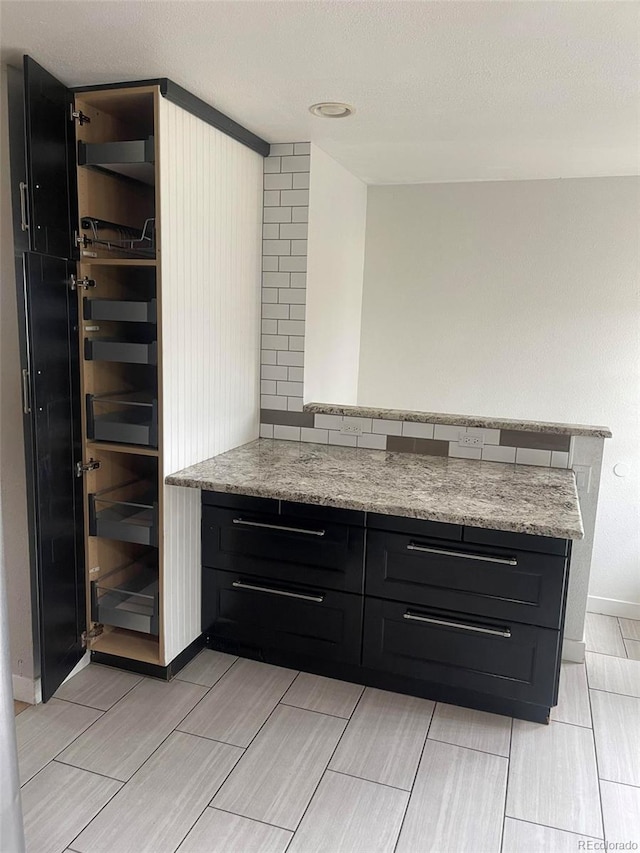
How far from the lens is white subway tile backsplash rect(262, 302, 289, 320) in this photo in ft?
10.0

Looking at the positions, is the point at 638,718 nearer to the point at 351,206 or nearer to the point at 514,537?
the point at 514,537

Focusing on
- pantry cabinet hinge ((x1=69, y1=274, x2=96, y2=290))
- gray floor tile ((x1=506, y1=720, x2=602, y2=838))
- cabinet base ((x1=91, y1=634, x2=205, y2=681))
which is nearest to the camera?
gray floor tile ((x1=506, y1=720, x2=602, y2=838))

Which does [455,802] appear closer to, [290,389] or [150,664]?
[150,664]

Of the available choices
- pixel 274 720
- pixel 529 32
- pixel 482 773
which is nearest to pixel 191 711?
pixel 274 720

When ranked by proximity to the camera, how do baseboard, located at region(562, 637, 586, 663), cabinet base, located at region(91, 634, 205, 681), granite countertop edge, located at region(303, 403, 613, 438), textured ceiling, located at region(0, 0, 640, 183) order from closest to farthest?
textured ceiling, located at region(0, 0, 640, 183), cabinet base, located at region(91, 634, 205, 681), granite countertop edge, located at region(303, 403, 613, 438), baseboard, located at region(562, 637, 586, 663)

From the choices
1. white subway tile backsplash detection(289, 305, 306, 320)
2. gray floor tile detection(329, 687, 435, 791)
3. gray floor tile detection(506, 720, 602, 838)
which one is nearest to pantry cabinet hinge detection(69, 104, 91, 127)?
white subway tile backsplash detection(289, 305, 306, 320)

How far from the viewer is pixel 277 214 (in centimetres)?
298

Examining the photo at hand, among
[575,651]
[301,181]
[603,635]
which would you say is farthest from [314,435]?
[603,635]

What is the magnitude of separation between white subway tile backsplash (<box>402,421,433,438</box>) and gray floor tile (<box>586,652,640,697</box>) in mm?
1219

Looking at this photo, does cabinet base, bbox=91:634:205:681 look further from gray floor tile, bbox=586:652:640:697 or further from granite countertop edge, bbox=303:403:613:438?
gray floor tile, bbox=586:652:640:697

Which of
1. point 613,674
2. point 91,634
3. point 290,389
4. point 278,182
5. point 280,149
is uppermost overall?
point 280,149

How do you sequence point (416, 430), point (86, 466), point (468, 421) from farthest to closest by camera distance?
point (416, 430) → point (468, 421) → point (86, 466)

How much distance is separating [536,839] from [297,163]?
8.79 ft

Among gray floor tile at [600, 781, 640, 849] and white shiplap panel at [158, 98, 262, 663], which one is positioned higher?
white shiplap panel at [158, 98, 262, 663]
